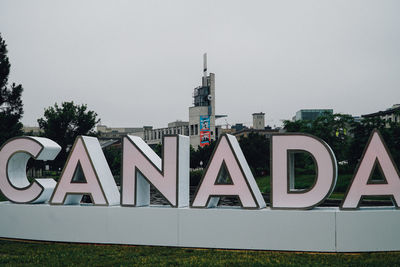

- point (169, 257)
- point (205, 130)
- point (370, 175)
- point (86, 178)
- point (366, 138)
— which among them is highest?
point (205, 130)

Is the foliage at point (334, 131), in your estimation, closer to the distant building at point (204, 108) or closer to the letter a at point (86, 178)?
the letter a at point (86, 178)

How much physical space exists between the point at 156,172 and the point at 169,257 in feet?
9.60

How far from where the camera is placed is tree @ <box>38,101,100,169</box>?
194ft

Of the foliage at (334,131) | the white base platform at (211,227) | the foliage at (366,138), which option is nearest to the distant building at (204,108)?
the foliage at (334,131)

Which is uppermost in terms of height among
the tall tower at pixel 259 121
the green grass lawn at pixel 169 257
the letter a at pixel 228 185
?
the tall tower at pixel 259 121

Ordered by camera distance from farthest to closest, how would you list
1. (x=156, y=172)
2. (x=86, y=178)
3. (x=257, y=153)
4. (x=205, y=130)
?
(x=205, y=130) < (x=257, y=153) < (x=86, y=178) < (x=156, y=172)

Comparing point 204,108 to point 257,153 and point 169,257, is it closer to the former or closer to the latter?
point 257,153

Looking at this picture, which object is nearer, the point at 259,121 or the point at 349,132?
the point at 349,132

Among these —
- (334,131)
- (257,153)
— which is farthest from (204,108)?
(334,131)

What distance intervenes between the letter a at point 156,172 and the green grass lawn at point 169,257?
65.2 inches

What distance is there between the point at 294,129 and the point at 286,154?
56902 millimetres

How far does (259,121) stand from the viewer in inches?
6722

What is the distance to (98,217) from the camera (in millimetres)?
15109

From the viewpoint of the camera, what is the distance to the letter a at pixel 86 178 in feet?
49.2
